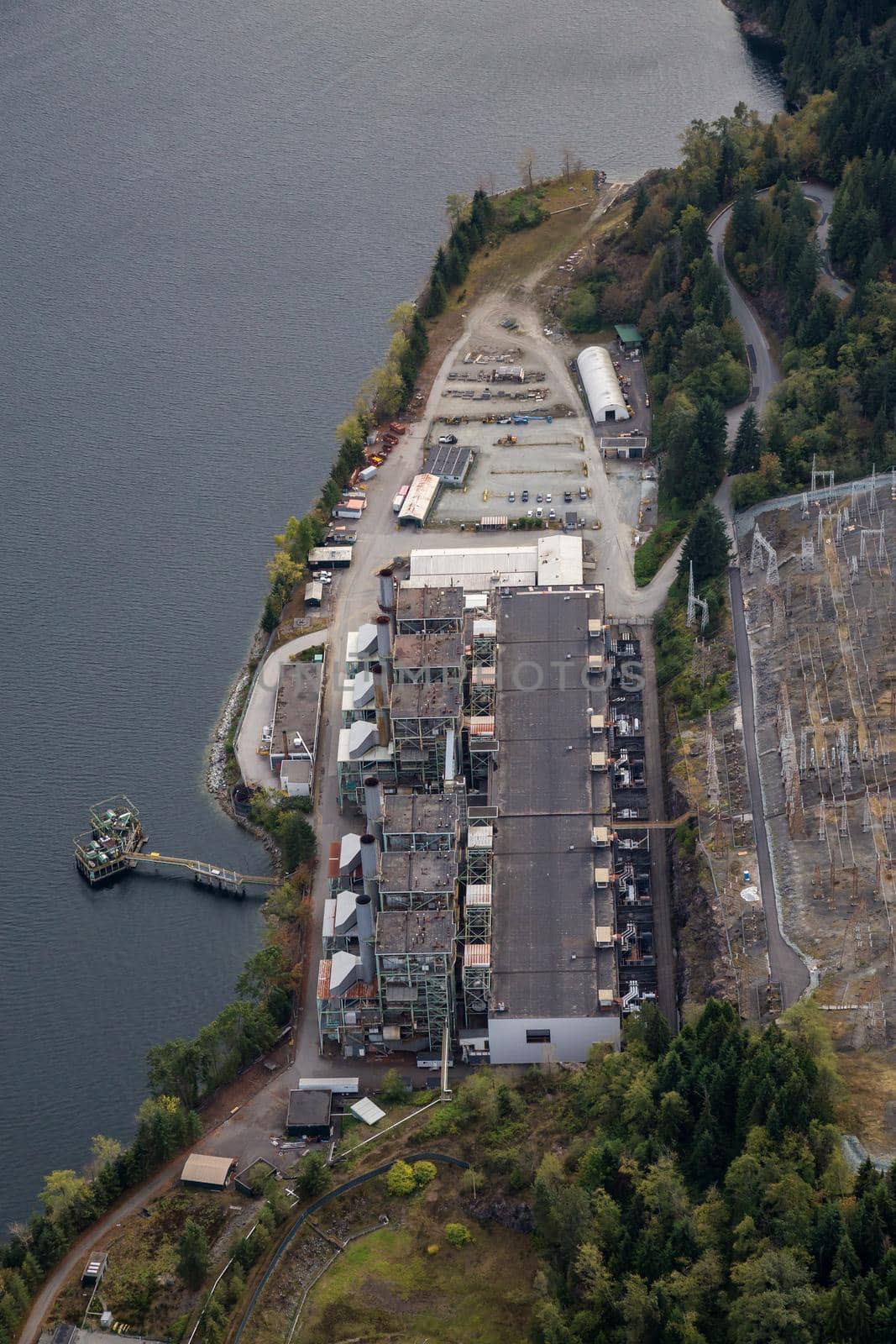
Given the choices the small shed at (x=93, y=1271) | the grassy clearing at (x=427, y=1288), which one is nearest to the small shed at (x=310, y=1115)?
the grassy clearing at (x=427, y=1288)

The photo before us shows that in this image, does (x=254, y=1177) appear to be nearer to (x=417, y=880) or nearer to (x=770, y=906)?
(x=417, y=880)

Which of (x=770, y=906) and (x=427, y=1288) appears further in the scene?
(x=770, y=906)

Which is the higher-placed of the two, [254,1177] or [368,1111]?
[368,1111]

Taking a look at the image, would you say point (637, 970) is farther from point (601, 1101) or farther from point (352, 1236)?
point (352, 1236)

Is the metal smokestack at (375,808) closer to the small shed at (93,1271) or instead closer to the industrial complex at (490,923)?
the industrial complex at (490,923)

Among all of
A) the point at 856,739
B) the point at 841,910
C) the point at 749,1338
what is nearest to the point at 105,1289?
the point at 749,1338

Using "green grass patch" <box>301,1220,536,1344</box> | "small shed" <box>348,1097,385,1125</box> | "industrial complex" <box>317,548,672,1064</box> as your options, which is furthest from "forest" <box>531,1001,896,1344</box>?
"small shed" <box>348,1097,385,1125</box>

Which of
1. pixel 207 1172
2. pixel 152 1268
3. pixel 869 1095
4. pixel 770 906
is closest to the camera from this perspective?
pixel 869 1095

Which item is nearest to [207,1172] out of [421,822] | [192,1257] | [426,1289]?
[192,1257]
